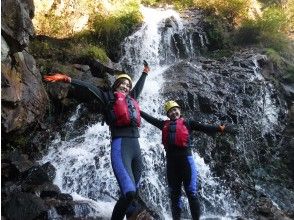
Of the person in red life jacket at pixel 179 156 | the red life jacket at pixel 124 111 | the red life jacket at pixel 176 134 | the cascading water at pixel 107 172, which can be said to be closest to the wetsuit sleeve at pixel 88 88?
the red life jacket at pixel 124 111

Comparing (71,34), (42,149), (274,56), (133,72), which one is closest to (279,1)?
(274,56)

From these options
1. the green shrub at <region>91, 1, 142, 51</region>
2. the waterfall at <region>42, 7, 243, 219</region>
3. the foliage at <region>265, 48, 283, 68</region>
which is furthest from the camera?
the foliage at <region>265, 48, 283, 68</region>

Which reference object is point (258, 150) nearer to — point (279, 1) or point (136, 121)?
point (136, 121)

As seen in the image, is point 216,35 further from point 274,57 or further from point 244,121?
point 244,121

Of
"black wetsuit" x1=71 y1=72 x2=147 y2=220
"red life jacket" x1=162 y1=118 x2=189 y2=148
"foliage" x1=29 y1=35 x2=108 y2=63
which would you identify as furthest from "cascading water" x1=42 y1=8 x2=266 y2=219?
"black wetsuit" x1=71 y1=72 x2=147 y2=220

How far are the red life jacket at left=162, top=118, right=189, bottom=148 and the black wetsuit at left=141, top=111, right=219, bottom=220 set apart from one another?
0.07 m

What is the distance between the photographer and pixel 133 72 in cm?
1220

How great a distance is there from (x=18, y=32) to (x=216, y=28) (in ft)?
28.9

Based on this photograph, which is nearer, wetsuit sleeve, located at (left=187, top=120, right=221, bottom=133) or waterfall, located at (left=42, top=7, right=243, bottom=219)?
wetsuit sleeve, located at (left=187, top=120, right=221, bottom=133)

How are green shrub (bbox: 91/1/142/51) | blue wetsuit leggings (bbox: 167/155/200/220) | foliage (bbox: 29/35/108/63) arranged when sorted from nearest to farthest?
blue wetsuit leggings (bbox: 167/155/200/220) → foliage (bbox: 29/35/108/63) → green shrub (bbox: 91/1/142/51)

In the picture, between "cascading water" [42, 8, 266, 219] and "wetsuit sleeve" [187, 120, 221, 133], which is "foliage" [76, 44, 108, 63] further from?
"wetsuit sleeve" [187, 120, 221, 133]

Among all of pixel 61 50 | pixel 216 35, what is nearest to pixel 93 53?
pixel 61 50

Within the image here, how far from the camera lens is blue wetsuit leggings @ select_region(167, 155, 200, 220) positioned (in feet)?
18.0

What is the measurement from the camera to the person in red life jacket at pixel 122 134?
15.3 feet
